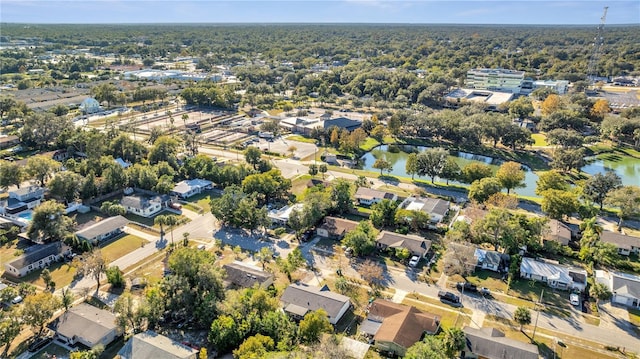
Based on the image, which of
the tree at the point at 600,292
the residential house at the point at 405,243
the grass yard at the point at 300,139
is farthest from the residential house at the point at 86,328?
the grass yard at the point at 300,139

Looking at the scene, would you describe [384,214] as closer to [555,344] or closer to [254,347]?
[555,344]

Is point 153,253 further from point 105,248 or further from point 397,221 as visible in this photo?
point 397,221

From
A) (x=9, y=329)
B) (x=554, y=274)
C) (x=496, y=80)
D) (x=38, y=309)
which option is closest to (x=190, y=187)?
(x=38, y=309)

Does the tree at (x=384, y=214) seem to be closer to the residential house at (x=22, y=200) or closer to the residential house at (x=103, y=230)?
the residential house at (x=103, y=230)

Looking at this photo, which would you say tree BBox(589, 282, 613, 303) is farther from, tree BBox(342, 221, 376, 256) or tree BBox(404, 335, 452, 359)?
tree BBox(342, 221, 376, 256)

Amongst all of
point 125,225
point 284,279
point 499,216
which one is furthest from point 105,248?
point 499,216
